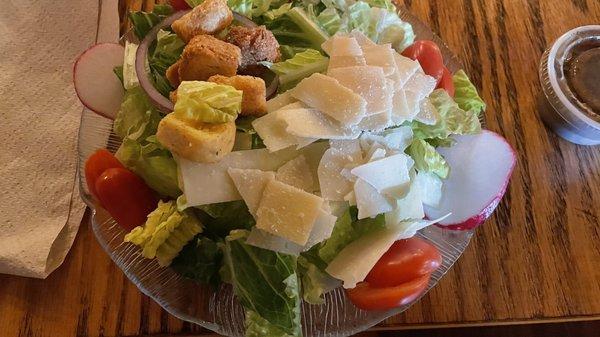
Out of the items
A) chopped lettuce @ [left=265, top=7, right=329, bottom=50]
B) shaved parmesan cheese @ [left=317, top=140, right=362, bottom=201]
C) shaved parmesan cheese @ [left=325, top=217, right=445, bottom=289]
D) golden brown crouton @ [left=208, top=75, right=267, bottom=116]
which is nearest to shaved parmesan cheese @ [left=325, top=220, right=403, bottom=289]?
shaved parmesan cheese @ [left=325, top=217, right=445, bottom=289]

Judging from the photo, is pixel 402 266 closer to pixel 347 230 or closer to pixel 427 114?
pixel 347 230

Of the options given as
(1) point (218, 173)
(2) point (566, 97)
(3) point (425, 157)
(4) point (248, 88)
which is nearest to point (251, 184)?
(1) point (218, 173)

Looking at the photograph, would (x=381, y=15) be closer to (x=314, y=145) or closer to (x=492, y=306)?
(x=314, y=145)

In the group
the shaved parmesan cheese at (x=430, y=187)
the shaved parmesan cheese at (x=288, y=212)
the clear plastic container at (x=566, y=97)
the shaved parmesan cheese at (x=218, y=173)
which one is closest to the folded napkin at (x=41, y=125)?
the shaved parmesan cheese at (x=218, y=173)

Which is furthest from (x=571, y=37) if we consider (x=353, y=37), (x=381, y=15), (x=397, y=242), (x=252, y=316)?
(x=252, y=316)

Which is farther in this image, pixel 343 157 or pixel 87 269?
pixel 87 269
